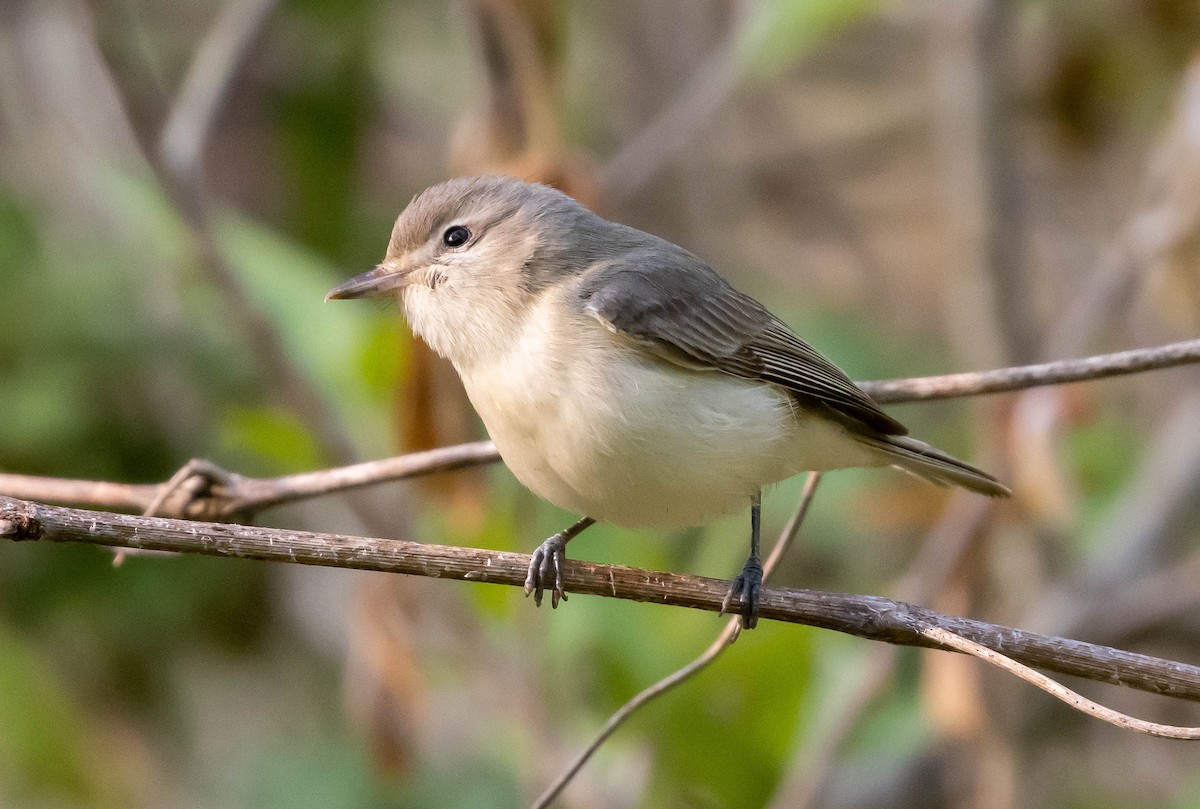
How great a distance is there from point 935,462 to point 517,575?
1258 millimetres

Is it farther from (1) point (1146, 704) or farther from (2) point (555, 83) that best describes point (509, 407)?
(1) point (1146, 704)

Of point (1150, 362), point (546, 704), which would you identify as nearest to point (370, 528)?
point (546, 704)

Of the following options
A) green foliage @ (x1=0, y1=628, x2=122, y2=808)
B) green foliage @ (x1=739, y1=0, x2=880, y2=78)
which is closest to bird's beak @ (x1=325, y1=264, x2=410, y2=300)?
green foliage @ (x1=739, y1=0, x2=880, y2=78)

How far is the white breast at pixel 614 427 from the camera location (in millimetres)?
2355

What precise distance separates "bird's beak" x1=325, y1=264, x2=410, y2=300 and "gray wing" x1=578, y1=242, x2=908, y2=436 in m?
0.42

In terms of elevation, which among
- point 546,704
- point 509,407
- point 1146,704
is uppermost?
point 1146,704

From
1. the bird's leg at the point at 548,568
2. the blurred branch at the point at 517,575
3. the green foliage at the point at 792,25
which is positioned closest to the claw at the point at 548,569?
the bird's leg at the point at 548,568

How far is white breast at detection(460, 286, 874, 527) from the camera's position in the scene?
7.73 ft

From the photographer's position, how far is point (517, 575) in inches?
78.7

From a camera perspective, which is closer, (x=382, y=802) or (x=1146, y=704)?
(x=382, y=802)

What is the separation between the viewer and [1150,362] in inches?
89.4

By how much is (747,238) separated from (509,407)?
449 centimetres

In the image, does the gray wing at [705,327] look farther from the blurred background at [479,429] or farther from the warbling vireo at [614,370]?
the blurred background at [479,429]

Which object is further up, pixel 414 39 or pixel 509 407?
pixel 414 39
